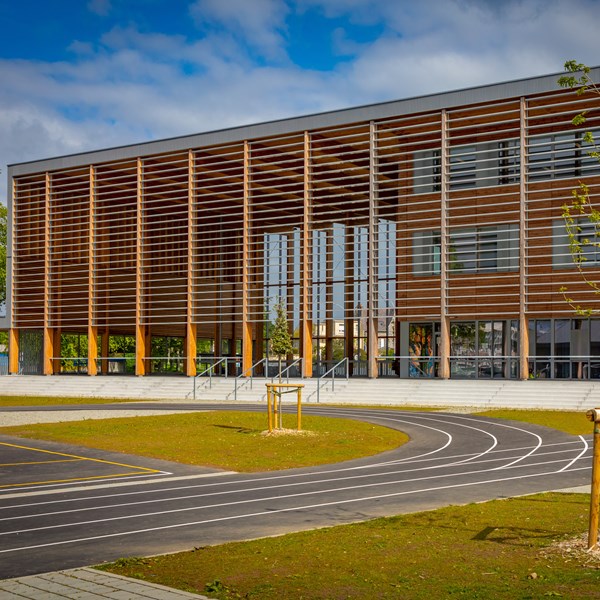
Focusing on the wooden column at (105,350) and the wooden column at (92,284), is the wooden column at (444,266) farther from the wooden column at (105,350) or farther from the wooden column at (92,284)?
the wooden column at (105,350)

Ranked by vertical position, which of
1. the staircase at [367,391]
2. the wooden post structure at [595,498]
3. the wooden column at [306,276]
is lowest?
the staircase at [367,391]

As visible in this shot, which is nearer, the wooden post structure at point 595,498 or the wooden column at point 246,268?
the wooden post structure at point 595,498

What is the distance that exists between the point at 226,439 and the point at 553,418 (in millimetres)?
14003

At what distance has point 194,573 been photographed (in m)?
9.41

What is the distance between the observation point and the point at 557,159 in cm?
4700

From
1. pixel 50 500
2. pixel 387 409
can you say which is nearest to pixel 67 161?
pixel 387 409

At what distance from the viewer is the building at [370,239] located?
46812mm

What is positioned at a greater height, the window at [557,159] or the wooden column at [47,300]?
the window at [557,159]

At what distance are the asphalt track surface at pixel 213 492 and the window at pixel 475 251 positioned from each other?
2333 centimetres

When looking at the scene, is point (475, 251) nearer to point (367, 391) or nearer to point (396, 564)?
point (367, 391)

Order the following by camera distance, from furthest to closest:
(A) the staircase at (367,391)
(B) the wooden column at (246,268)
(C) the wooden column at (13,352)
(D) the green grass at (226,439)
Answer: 1. (C) the wooden column at (13,352)
2. (B) the wooden column at (246,268)
3. (A) the staircase at (367,391)
4. (D) the green grass at (226,439)

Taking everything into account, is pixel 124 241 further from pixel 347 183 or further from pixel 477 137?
pixel 477 137

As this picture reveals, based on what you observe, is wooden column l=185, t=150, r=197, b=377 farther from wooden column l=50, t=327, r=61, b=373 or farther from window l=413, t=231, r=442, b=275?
window l=413, t=231, r=442, b=275

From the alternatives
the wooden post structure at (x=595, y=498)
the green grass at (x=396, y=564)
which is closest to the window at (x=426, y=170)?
the green grass at (x=396, y=564)
